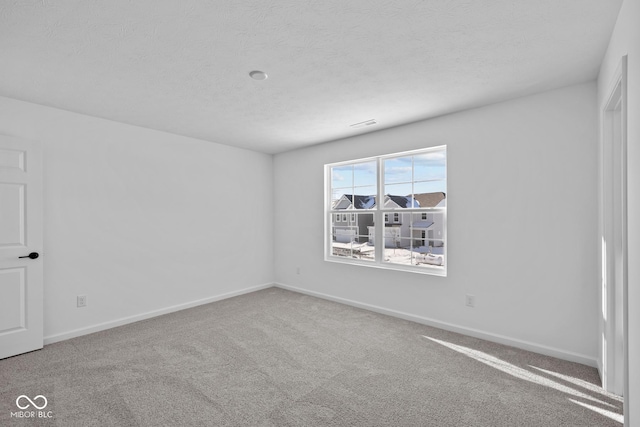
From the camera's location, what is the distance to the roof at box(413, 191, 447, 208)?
3.64m

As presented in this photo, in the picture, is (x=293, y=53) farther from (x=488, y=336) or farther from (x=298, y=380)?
(x=488, y=336)

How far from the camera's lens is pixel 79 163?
3.40m

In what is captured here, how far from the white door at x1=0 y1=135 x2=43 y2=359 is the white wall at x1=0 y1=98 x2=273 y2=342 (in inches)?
7.0

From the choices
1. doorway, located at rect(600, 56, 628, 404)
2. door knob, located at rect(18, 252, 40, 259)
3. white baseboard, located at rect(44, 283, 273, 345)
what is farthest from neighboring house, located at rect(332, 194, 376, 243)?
door knob, located at rect(18, 252, 40, 259)

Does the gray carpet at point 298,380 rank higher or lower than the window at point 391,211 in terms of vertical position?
lower

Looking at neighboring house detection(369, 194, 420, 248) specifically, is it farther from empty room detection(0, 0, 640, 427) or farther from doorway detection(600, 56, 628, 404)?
doorway detection(600, 56, 628, 404)

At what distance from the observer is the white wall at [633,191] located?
139cm

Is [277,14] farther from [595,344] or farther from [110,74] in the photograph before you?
[595,344]

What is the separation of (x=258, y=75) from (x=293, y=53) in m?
0.46

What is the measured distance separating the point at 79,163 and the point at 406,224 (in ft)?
13.3

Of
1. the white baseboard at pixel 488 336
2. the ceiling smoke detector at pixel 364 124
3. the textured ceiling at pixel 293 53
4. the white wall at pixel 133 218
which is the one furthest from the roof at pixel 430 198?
the white wall at pixel 133 218

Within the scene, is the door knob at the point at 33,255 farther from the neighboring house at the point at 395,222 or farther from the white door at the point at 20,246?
the neighboring house at the point at 395,222

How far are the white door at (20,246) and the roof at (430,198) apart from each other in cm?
427

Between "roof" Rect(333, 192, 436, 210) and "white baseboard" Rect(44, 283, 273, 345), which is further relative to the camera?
"roof" Rect(333, 192, 436, 210)
